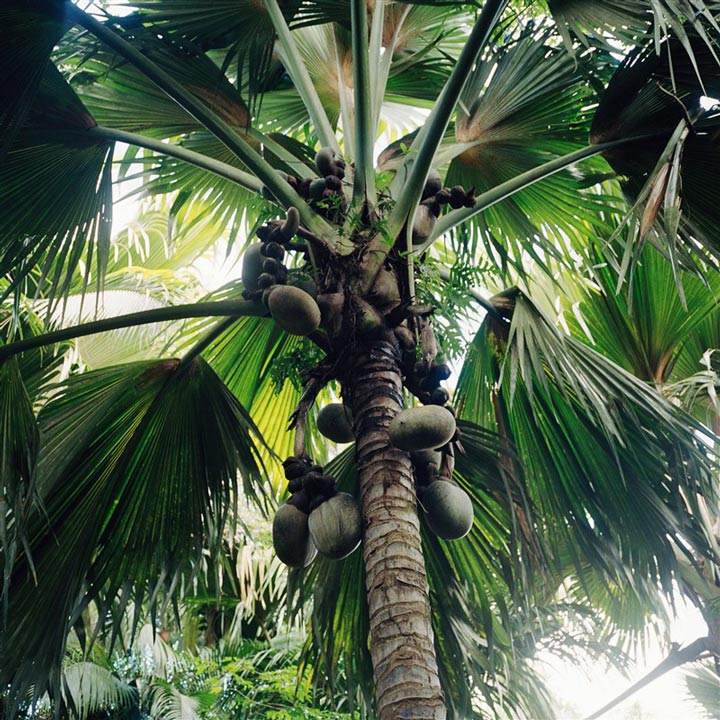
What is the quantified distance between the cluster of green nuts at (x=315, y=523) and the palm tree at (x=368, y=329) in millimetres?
27

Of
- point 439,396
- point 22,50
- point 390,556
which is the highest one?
point 22,50

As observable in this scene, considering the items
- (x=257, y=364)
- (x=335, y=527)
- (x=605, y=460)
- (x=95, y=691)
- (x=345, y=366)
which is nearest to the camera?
(x=335, y=527)

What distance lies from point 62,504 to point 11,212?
1209 mm

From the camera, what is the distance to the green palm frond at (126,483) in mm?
3152

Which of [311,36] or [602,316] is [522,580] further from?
[311,36]

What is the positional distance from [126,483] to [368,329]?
1.46m

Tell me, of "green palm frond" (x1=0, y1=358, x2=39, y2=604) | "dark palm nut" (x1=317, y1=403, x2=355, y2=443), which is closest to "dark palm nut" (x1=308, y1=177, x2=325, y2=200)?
"dark palm nut" (x1=317, y1=403, x2=355, y2=443)

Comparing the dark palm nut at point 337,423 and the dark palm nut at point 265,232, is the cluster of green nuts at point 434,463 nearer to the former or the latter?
the dark palm nut at point 337,423

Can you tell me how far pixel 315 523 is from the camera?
87.7 inches

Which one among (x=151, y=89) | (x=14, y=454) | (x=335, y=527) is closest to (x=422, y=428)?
(x=335, y=527)

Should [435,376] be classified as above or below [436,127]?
below

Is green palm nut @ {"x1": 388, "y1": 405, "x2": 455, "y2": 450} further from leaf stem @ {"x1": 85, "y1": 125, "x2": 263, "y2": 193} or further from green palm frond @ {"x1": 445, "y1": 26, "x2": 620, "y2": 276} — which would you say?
green palm frond @ {"x1": 445, "y1": 26, "x2": 620, "y2": 276}

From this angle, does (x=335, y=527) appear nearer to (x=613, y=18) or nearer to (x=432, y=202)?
(x=432, y=202)

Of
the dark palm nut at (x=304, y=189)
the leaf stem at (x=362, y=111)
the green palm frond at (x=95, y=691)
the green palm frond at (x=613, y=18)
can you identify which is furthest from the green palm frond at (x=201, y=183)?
the green palm frond at (x=95, y=691)
